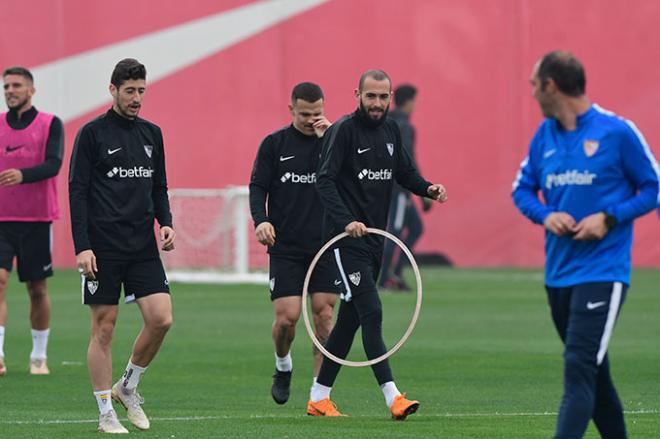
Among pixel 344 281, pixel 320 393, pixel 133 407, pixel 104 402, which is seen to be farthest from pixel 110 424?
pixel 344 281

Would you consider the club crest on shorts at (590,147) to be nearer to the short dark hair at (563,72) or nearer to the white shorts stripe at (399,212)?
the short dark hair at (563,72)

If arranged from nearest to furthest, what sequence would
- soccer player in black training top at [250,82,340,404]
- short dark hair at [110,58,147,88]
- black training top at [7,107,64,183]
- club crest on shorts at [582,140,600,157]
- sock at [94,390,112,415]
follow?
1. club crest on shorts at [582,140,600,157]
2. short dark hair at [110,58,147,88]
3. sock at [94,390,112,415]
4. soccer player in black training top at [250,82,340,404]
5. black training top at [7,107,64,183]

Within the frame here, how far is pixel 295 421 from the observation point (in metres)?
10.2

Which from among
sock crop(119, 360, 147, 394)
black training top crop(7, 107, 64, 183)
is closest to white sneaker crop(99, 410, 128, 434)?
sock crop(119, 360, 147, 394)

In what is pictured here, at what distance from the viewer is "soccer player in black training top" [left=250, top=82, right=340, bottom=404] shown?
11.1m

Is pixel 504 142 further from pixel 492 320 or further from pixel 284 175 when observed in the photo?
pixel 284 175

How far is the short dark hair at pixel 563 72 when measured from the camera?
24.5ft

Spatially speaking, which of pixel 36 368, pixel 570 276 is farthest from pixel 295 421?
pixel 36 368

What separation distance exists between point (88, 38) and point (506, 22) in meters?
7.43

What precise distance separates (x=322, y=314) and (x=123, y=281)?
188 cm

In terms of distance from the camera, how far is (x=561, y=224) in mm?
7492

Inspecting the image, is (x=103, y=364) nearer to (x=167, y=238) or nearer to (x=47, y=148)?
(x=167, y=238)

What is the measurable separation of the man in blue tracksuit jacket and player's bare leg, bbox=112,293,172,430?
9.65ft

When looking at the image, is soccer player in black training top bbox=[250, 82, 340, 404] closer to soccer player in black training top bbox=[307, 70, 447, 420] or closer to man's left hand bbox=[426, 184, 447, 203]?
soccer player in black training top bbox=[307, 70, 447, 420]
